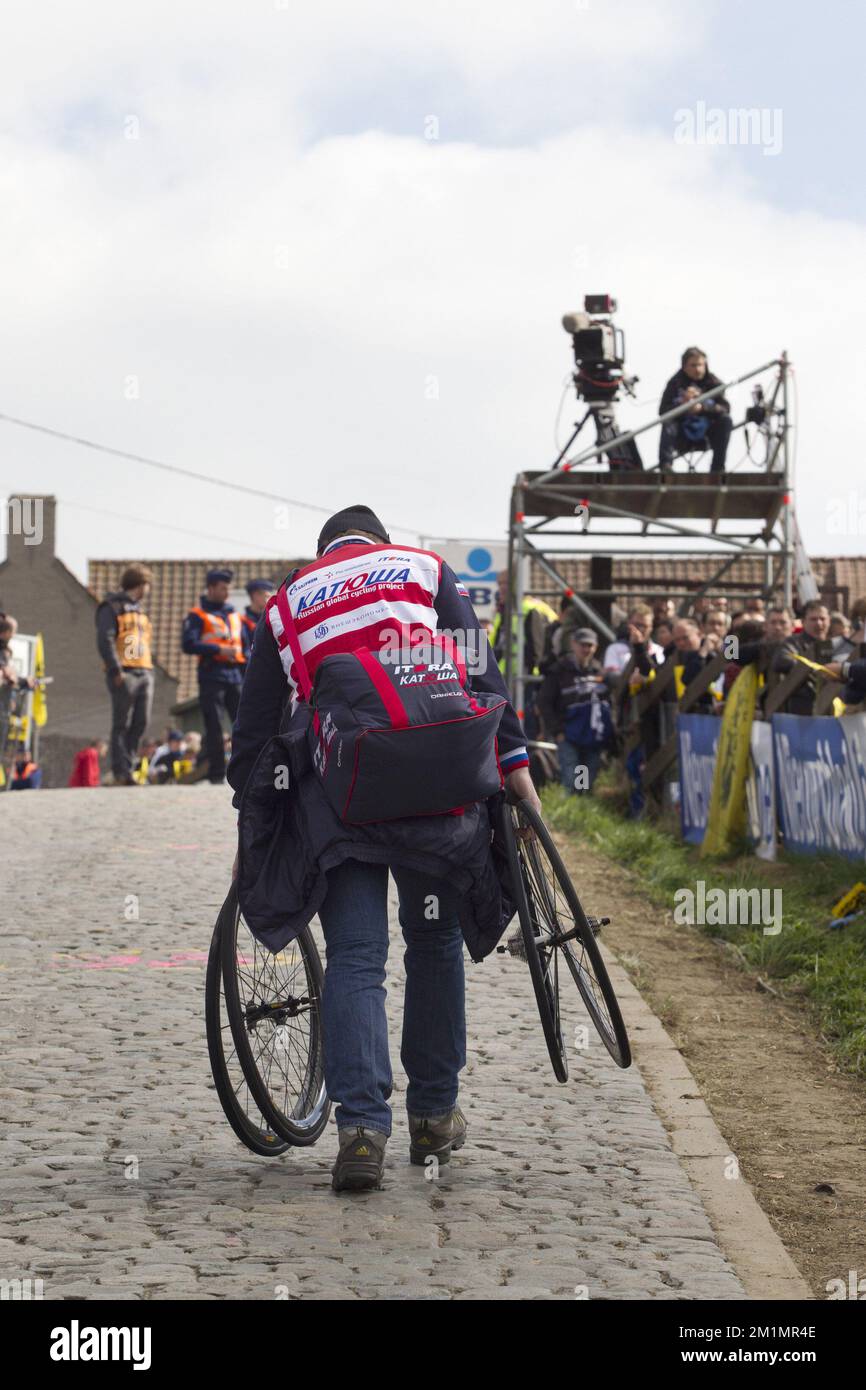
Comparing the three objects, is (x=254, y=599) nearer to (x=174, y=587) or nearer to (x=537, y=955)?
(x=537, y=955)

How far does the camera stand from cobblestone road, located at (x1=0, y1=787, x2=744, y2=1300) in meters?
4.23

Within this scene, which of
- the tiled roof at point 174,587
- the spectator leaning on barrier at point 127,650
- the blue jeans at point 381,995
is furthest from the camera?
the tiled roof at point 174,587

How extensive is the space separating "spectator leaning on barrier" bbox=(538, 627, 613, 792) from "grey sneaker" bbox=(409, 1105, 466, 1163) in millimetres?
11695

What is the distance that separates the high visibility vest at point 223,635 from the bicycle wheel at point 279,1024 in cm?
1093

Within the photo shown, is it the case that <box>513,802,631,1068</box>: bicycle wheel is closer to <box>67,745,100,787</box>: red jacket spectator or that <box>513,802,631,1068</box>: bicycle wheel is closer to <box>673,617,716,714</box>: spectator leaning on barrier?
<box>673,617,716,714</box>: spectator leaning on barrier

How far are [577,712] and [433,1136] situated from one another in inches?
466

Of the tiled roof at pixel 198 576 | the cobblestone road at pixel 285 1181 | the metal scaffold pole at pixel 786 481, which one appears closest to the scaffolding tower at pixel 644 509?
the metal scaffold pole at pixel 786 481

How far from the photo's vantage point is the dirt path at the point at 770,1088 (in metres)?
5.11

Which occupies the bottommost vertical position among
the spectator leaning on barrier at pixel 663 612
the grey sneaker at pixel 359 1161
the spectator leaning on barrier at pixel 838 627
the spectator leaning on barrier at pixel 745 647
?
the grey sneaker at pixel 359 1161

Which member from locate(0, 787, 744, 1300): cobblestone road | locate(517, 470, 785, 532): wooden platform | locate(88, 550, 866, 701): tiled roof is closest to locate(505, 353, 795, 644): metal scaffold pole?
locate(517, 470, 785, 532): wooden platform

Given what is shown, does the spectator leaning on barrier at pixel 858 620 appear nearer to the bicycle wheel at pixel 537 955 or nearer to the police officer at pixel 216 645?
the police officer at pixel 216 645

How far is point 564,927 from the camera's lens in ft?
17.6

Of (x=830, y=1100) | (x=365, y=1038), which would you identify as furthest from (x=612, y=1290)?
(x=830, y=1100)

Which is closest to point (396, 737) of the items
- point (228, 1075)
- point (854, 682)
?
point (228, 1075)
